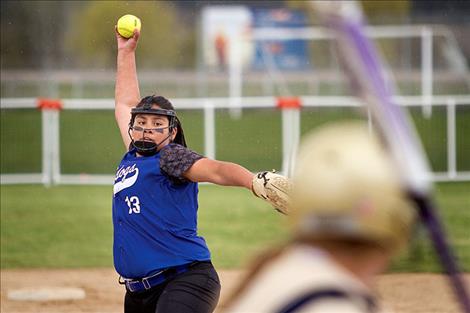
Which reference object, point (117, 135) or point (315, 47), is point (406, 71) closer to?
point (315, 47)

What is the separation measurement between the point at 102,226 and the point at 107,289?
399 cm

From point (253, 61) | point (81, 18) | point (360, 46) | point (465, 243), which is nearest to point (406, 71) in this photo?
point (253, 61)

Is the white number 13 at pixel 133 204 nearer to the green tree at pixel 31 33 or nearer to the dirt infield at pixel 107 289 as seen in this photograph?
the dirt infield at pixel 107 289

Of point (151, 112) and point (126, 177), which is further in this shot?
point (151, 112)

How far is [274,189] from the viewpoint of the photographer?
4746mm

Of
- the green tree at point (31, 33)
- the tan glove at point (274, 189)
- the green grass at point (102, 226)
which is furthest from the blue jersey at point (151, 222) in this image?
the green tree at point (31, 33)

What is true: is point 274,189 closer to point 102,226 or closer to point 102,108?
point 102,226

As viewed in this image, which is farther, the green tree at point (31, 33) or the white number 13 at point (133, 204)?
the green tree at point (31, 33)

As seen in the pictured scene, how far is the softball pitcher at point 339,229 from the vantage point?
2.10 metres

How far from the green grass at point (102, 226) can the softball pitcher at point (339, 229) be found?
27.3 ft

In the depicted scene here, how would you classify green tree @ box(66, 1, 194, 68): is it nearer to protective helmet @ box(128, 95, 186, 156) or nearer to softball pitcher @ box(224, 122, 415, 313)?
protective helmet @ box(128, 95, 186, 156)

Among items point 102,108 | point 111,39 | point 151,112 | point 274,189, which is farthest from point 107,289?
point 111,39

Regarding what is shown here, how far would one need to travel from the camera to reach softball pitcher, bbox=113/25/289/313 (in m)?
5.37

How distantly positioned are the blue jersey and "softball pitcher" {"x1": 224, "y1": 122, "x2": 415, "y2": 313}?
324 centimetres
